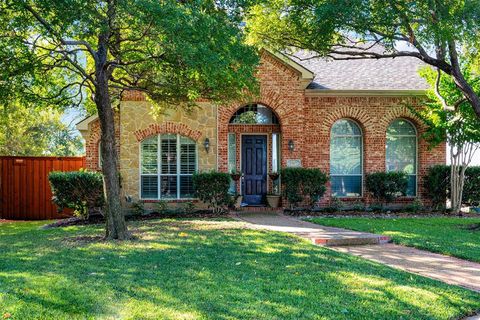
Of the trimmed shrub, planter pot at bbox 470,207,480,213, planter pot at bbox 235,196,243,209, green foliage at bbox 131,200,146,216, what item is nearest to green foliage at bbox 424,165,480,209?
planter pot at bbox 470,207,480,213

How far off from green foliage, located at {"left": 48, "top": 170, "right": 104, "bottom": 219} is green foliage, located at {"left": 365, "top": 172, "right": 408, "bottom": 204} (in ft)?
28.5

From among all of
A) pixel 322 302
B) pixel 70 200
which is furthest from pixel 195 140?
pixel 322 302

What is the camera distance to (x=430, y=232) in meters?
10.0

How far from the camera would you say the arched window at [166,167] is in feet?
46.9

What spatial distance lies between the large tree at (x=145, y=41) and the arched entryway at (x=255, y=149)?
434 centimetres

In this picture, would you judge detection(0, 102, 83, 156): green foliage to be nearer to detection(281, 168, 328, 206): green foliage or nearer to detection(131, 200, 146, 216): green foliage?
detection(131, 200, 146, 216): green foliage

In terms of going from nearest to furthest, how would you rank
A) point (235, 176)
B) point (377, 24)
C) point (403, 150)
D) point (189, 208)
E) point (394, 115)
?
point (377, 24), point (189, 208), point (235, 176), point (394, 115), point (403, 150)

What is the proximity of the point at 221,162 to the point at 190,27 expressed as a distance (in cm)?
789

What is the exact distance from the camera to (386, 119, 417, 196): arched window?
15.4m

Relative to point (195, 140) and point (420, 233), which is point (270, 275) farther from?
point (195, 140)

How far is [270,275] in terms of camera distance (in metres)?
5.79

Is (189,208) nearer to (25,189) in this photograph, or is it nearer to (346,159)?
(346,159)

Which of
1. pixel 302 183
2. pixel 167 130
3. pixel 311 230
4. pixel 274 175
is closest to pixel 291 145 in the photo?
pixel 274 175

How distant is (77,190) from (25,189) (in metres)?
3.88
